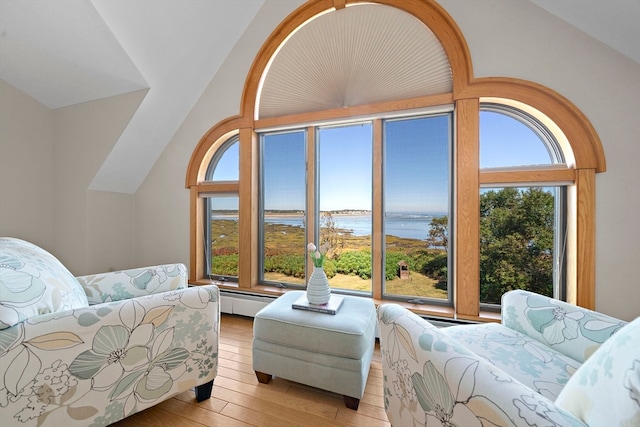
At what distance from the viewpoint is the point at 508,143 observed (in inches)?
78.0

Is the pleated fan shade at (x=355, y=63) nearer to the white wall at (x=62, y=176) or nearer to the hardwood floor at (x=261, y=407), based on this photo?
the white wall at (x=62, y=176)

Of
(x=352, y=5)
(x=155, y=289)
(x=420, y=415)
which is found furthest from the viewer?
(x=352, y=5)

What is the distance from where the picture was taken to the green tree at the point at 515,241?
6.24ft

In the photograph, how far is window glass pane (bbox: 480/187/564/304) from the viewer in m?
1.89

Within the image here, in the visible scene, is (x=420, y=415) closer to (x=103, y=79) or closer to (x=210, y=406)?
(x=210, y=406)

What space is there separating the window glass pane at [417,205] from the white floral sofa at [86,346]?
1.58 metres

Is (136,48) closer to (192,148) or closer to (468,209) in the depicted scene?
(192,148)

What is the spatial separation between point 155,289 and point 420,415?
1.62 m

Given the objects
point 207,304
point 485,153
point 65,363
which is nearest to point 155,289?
point 207,304

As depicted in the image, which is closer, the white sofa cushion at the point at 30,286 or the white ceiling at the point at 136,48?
the white sofa cushion at the point at 30,286

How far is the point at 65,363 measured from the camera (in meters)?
0.98

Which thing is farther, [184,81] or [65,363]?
[184,81]

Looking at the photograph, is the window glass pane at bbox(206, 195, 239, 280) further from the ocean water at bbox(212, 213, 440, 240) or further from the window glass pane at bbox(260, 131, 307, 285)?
the ocean water at bbox(212, 213, 440, 240)

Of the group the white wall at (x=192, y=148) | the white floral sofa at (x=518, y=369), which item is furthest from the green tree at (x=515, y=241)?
the white floral sofa at (x=518, y=369)
